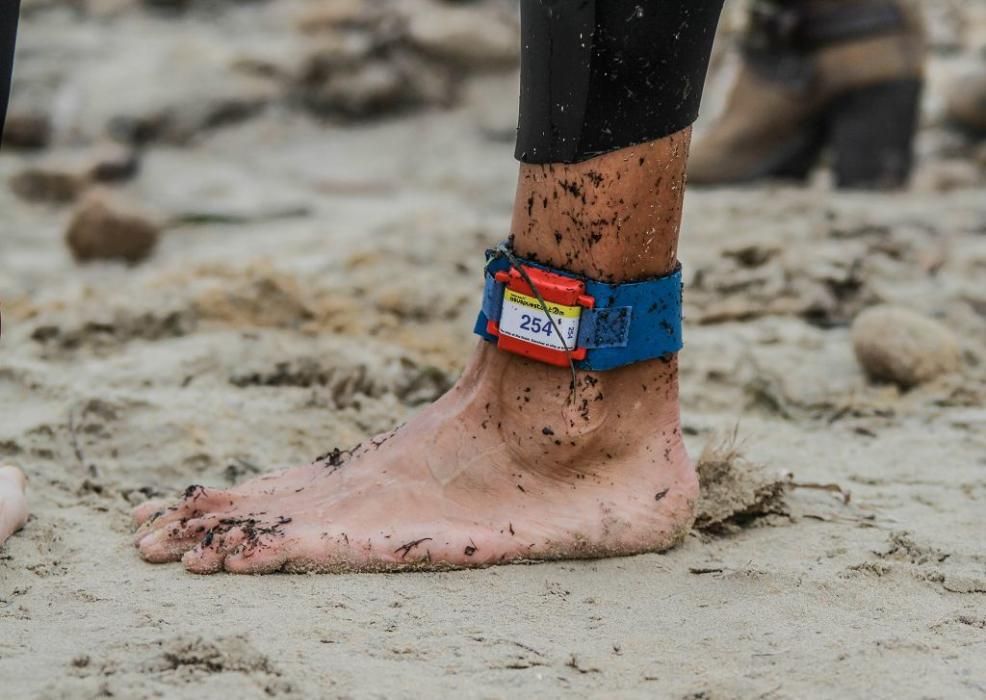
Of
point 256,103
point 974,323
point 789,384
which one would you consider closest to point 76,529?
point 789,384

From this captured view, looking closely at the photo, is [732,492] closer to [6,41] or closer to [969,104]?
[6,41]

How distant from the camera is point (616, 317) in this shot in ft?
5.23

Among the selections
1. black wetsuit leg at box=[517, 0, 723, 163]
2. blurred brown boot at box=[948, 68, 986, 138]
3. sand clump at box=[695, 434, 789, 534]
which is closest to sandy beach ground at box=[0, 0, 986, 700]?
sand clump at box=[695, 434, 789, 534]

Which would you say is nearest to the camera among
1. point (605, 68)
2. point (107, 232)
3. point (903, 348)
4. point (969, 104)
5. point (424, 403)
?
point (605, 68)

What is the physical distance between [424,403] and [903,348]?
970mm

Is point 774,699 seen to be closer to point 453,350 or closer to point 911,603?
point 911,603

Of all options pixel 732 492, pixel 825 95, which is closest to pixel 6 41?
pixel 732 492

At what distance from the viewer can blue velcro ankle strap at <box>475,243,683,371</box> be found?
1.59 meters

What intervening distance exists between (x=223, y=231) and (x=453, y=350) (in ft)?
6.24

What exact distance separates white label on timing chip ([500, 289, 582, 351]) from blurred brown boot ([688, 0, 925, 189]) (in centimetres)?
294

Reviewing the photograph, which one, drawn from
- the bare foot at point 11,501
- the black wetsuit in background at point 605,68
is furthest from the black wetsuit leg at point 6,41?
the bare foot at point 11,501

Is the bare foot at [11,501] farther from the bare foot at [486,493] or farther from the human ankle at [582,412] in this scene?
the human ankle at [582,412]

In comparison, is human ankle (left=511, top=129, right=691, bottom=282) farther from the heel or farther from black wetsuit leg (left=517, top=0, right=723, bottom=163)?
the heel

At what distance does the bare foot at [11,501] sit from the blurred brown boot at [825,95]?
3.19m
